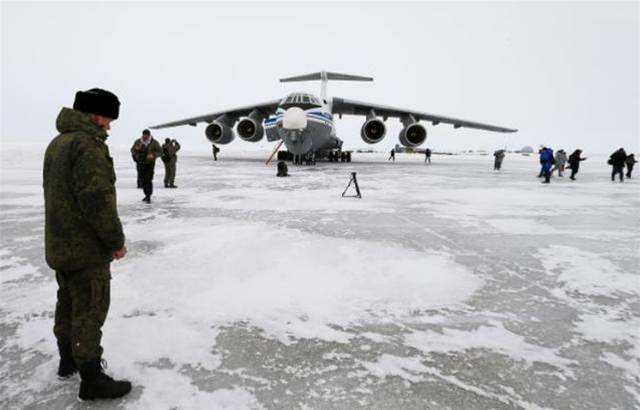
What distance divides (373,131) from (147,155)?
51.5 feet

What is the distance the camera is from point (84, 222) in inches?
92.8

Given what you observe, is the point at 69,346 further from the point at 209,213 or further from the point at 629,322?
the point at 209,213

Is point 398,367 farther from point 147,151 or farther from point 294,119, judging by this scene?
point 294,119

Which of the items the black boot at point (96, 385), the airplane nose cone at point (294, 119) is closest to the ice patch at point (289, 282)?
the black boot at point (96, 385)

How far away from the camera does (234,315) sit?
3416mm

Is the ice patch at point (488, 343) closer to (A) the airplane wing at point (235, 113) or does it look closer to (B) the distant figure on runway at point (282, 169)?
(B) the distant figure on runway at point (282, 169)

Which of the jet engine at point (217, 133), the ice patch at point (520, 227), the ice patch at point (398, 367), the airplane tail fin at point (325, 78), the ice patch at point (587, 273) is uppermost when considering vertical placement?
the airplane tail fin at point (325, 78)

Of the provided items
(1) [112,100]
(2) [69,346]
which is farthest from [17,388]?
(1) [112,100]

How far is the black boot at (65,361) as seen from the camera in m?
2.53

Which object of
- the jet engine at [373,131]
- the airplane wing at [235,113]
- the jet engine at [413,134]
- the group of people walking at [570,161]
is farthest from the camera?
the airplane wing at [235,113]

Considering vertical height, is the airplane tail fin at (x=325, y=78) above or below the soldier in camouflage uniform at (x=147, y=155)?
above

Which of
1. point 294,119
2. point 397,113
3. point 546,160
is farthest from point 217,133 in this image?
point 546,160

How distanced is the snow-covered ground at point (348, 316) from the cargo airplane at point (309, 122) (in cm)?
1225

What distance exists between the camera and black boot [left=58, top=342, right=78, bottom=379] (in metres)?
2.53
